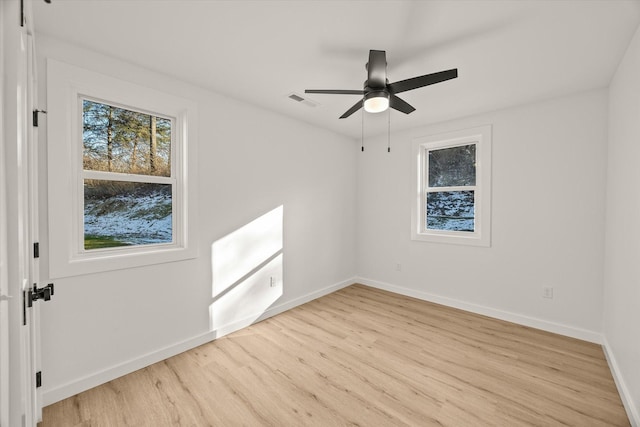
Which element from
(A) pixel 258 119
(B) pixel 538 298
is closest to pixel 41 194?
(A) pixel 258 119

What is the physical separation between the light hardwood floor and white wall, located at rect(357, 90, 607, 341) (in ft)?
1.15

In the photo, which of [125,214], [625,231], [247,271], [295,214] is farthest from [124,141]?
[625,231]

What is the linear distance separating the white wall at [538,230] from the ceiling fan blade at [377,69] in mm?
2072

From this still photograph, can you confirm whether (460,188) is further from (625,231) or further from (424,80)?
(424,80)

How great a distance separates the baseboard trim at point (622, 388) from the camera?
1684 millimetres

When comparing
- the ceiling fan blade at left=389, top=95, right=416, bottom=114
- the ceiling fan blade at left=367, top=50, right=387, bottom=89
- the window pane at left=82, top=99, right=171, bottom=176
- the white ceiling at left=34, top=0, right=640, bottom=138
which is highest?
the white ceiling at left=34, top=0, right=640, bottom=138

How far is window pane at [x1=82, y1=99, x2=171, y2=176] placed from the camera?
217 centimetres

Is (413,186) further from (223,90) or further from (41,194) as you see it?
(41,194)

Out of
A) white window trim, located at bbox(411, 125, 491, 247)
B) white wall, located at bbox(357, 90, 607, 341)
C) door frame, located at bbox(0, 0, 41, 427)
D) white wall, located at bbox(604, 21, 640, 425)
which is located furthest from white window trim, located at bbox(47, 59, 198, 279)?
white wall, located at bbox(604, 21, 640, 425)

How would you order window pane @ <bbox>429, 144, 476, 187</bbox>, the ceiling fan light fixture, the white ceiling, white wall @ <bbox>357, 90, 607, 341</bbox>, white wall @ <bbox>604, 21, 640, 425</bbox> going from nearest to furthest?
the white ceiling
white wall @ <bbox>604, 21, 640, 425</bbox>
the ceiling fan light fixture
white wall @ <bbox>357, 90, 607, 341</bbox>
window pane @ <bbox>429, 144, 476, 187</bbox>

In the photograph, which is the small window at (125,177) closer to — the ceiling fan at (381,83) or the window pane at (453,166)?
the ceiling fan at (381,83)

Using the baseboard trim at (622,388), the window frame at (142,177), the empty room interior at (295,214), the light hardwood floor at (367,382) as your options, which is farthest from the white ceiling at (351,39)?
the light hardwood floor at (367,382)

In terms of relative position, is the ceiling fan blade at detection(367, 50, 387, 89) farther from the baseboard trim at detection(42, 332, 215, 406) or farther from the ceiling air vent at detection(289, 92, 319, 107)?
the baseboard trim at detection(42, 332, 215, 406)

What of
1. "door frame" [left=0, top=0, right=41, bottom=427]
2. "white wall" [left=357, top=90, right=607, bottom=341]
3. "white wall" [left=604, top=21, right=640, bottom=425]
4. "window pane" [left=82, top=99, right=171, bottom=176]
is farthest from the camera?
"white wall" [left=357, top=90, right=607, bottom=341]
